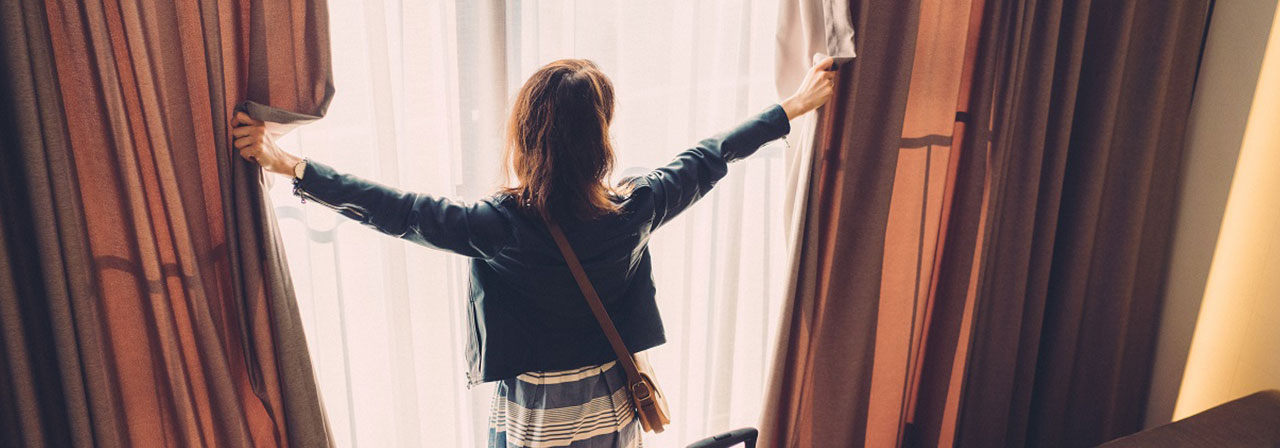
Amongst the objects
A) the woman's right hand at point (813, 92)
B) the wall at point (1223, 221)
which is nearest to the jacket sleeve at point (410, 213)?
the woman's right hand at point (813, 92)

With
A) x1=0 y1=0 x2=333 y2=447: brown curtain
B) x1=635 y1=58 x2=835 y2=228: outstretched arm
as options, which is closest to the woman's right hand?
x1=635 y1=58 x2=835 y2=228: outstretched arm

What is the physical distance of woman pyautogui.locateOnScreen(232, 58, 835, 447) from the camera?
99 centimetres

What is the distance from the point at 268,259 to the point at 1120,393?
2239mm

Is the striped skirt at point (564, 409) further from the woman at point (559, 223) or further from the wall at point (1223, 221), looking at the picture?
the wall at point (1223, 221)

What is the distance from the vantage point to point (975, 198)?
150 centimetres

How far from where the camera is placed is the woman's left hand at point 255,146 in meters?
1.00

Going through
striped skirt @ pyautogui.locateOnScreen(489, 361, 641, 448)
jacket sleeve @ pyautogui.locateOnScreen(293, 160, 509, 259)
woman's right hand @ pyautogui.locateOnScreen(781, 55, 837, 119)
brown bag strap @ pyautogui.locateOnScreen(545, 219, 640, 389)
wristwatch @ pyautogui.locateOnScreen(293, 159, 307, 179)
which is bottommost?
striped skirt @ pyautogui.locateOnScreen(489, 361, 641, 448)

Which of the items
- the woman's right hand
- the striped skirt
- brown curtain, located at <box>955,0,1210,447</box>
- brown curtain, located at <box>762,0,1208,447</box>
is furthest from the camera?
brown curtain, located at <box>955,0,1210,447</box>

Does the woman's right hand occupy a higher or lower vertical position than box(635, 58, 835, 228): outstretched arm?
higher

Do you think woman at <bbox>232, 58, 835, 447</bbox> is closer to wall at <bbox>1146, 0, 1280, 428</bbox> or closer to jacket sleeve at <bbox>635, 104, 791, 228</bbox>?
jacket sleeve at <bbox>635, 104, 791, 228</bbox>

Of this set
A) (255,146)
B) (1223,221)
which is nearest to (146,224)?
(255,146)

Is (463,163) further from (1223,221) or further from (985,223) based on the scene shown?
(1223,221)

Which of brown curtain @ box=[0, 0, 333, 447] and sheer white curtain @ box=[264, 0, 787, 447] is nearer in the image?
brown curtain @ box=[0, 0, 333, 447]

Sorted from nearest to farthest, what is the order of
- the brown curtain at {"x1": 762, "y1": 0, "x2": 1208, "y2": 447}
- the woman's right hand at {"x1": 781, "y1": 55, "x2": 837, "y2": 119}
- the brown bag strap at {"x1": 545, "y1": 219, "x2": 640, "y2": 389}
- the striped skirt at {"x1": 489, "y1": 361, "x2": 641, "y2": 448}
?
the brown bag strap at {"x1": 545, "y1": 219, "x2": 640, "y2": 389}, the striped skirt at {"x1": 489, "y1": 361, "x2": 641, "y2": 448}, the woman's right hand at {"x1": 781, "y1": 55, "x2": 837, "y2": 119}, the brown curtain at {"x1": 762, "y1": 0, "x2": 1208, "y2": 447}
